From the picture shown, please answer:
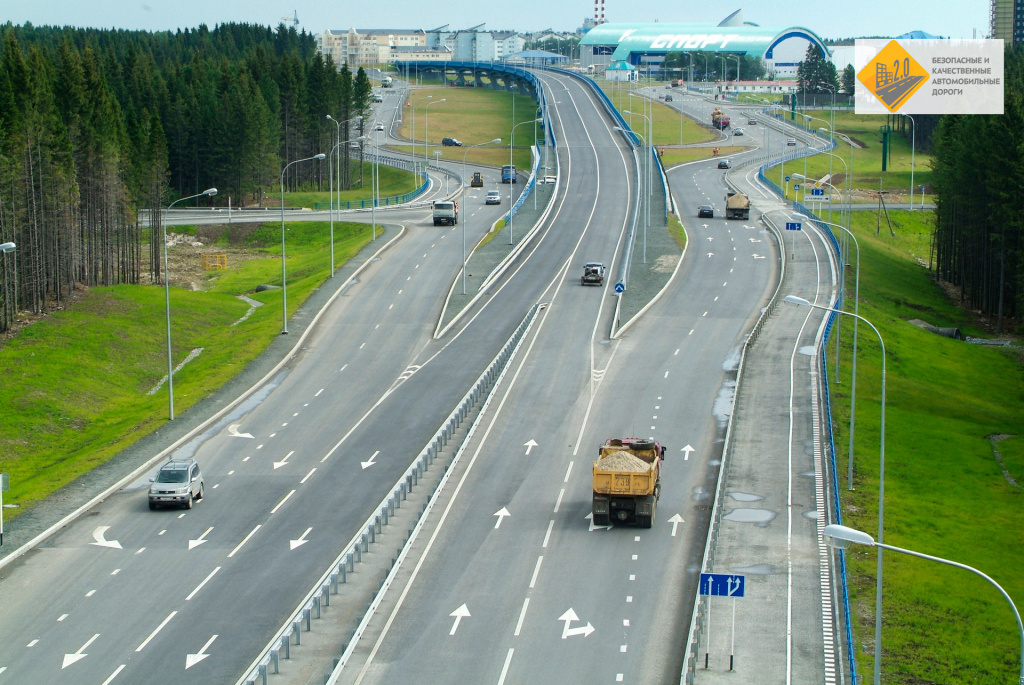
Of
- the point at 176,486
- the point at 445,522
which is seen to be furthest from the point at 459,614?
the point at 176,486

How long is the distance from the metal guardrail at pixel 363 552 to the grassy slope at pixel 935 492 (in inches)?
593

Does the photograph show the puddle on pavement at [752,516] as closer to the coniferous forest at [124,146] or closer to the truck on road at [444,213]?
the coniferous forest at [124,146]

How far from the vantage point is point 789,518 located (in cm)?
4562

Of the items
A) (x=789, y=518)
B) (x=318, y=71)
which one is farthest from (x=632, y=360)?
(x=318, y=71)

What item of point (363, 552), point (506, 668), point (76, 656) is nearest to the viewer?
point (506, 668)

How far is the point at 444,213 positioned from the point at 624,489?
66614 mm

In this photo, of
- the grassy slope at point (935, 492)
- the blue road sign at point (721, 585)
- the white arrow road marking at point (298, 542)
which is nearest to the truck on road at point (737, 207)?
the grassy slope at point (935, 492)

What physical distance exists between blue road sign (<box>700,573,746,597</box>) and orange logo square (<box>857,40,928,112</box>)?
99.4m

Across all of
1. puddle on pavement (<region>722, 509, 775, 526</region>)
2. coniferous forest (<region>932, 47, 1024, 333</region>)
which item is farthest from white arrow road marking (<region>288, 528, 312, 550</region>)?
coniferous forest (<region>932, 47, 1024, 333</region>)

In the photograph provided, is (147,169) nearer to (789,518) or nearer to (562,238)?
(562,238)

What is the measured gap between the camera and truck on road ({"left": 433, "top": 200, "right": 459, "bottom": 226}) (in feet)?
349

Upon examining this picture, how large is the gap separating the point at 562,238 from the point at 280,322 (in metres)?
31.8

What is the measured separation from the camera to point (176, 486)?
4559 cm

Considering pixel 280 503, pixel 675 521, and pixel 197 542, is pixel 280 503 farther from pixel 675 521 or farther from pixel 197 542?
pixel 675 521
